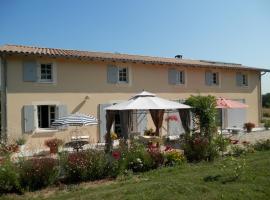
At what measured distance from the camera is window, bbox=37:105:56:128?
15461 millimetres

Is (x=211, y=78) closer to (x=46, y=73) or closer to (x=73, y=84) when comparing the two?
(x=73, y=84)

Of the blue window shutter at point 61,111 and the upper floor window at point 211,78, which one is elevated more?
the upper floor window at point 211,78

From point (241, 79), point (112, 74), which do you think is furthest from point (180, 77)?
point (241, 79)

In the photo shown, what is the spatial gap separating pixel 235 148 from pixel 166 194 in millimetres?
5506

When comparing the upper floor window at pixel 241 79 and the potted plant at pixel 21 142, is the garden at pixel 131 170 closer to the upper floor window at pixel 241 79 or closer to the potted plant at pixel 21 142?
the potted plant at pixel 21 142

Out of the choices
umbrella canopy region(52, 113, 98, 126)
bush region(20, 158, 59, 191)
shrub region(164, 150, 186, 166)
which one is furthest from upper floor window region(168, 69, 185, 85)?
bush region(20, 158, 59, 191)

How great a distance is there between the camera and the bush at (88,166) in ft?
26.0

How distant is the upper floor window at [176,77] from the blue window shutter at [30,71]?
25.4 feet

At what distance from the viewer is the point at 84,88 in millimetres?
16422

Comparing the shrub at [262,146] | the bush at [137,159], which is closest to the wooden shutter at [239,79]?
the shrub at [262,146]

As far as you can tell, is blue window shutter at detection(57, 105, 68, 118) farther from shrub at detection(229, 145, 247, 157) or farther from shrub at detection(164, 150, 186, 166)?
shrub at detection(229, 145, 247, 157)

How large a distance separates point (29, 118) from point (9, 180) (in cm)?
799

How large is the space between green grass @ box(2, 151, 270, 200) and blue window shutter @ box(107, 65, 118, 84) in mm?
9350

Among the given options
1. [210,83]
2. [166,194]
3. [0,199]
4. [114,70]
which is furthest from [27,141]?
[210,83]
